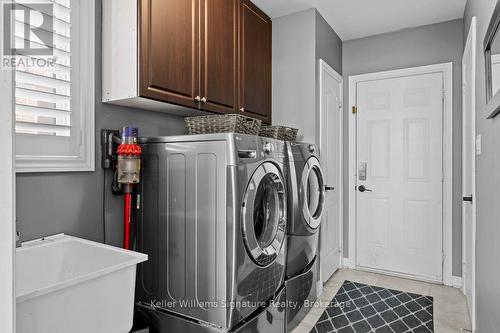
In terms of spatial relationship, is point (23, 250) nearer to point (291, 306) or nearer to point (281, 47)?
point (291, 306)

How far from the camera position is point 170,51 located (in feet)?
5.89

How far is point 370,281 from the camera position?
10.3 feet

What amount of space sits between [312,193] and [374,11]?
5.76ft

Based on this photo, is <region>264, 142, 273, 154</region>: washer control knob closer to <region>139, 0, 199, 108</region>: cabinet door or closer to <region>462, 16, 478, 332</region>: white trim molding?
<region>139, 0, 199, 108</region>: cabinet door

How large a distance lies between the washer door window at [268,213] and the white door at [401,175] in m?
1.77

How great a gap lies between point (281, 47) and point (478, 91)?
1.62 metres

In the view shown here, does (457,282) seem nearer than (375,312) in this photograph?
No

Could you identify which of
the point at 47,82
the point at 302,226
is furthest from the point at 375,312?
the point at 47,82

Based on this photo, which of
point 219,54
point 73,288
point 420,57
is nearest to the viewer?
point 73,288

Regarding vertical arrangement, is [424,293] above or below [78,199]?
below

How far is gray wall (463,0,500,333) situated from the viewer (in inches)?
52.8

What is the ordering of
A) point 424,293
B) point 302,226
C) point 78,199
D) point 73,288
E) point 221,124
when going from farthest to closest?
point 424,293 < point 302,226 < point 221,124 < point 78,199 < point 73,288

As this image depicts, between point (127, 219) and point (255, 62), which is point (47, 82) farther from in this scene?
point (255, 62)

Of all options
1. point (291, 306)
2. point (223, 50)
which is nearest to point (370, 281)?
point (291, 306)
